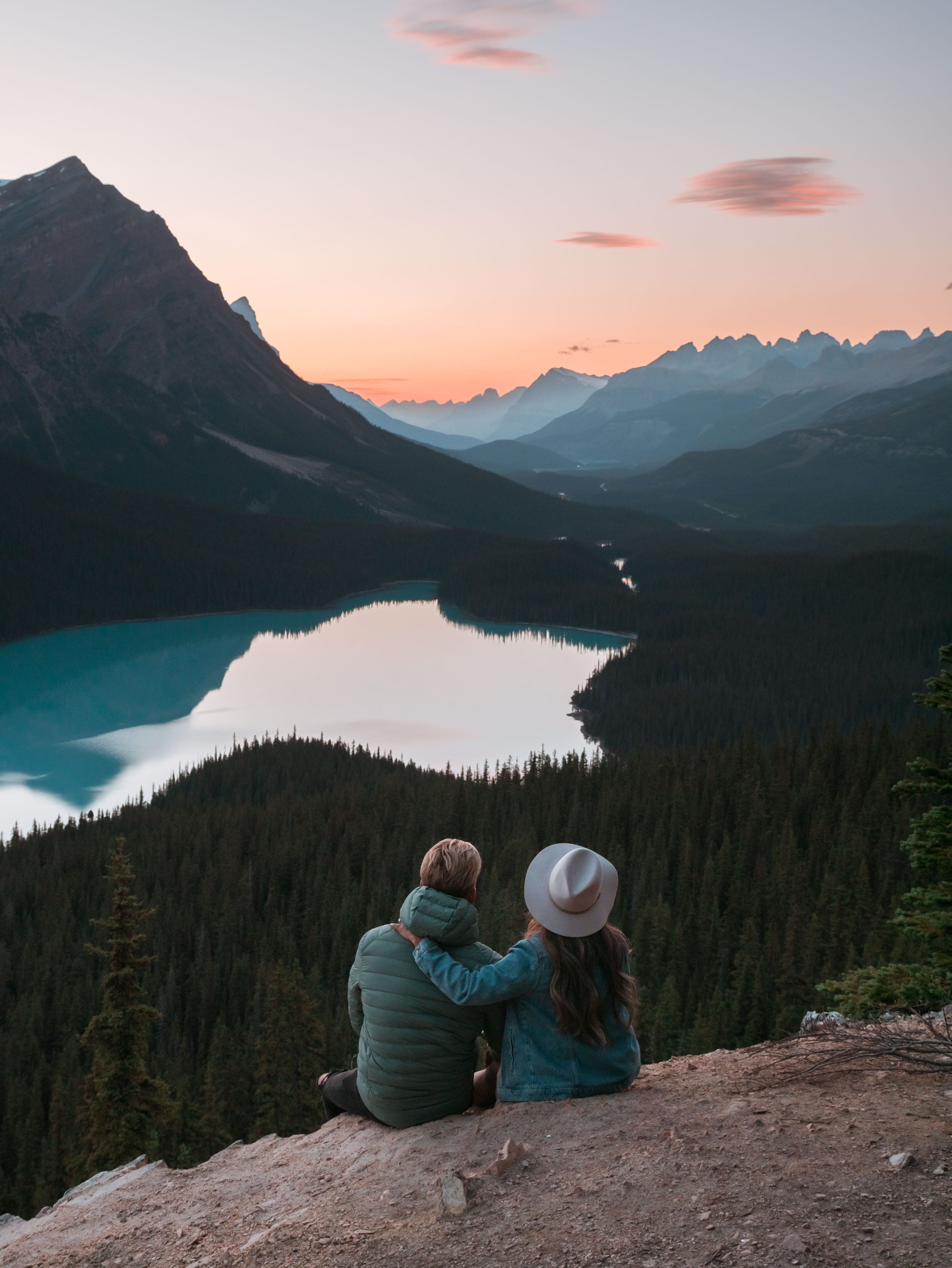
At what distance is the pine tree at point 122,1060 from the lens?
21469mm

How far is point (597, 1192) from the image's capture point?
7.62 metres

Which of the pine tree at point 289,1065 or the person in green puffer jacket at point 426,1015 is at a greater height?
the person in green puffer jacket at point 426,1015

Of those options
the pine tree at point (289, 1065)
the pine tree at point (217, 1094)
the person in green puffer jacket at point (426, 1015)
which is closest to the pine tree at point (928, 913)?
the person in green puffer jacket at point (426, 1015)

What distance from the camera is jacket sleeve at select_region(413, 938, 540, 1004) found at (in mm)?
8258

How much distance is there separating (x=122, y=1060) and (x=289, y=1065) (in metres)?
8.72

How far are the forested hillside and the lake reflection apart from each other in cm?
1719

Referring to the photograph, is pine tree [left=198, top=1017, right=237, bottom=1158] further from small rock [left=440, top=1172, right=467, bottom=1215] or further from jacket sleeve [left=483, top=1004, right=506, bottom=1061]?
small rock [left=440, top=1172, right=467, bottom=1215]

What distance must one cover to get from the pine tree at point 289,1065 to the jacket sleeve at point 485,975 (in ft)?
72.8

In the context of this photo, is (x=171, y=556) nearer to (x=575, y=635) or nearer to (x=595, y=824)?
(x=575, y=635)

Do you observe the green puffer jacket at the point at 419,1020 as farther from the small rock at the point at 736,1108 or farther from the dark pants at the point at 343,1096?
the small rock at the point at 736,1108


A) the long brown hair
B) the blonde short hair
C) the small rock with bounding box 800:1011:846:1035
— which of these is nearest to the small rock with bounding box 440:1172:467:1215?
the long brown hair

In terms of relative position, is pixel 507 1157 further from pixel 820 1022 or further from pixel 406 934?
pixel 820 1022

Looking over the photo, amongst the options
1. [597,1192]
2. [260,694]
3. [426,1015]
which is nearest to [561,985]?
[426,1015]

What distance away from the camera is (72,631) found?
6363 inches
